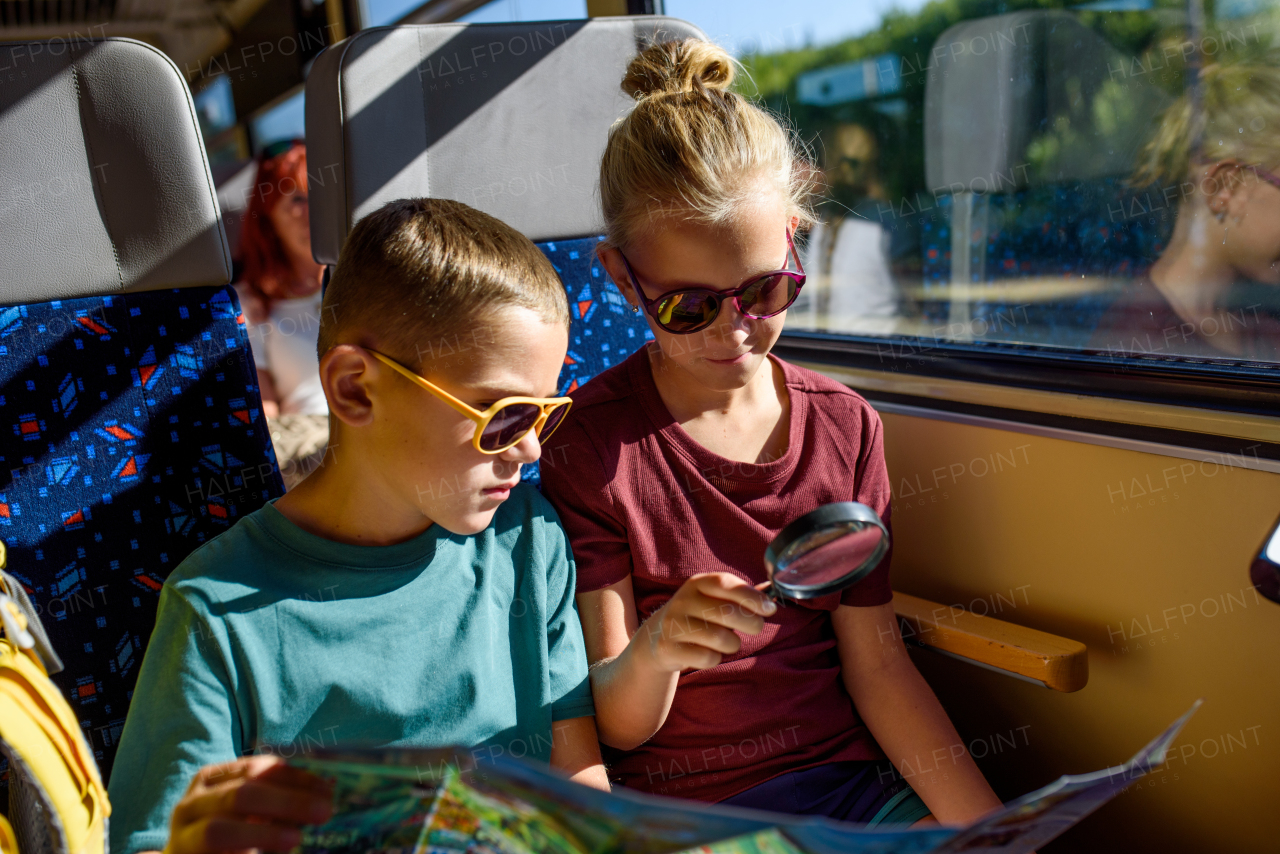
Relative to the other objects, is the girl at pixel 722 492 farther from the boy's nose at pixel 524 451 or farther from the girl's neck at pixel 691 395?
the boy's nose at pixel 524 451

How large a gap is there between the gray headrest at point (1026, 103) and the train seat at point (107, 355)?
60.5 inches

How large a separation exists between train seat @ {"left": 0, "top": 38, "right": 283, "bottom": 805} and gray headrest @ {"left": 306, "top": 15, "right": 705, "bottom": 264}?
0.19 meters

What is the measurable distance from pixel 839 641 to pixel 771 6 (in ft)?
5.58

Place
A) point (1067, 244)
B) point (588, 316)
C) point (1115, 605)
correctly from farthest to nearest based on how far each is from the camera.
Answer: point (1067, 244) < point (588, 316) < point (1115, 605)

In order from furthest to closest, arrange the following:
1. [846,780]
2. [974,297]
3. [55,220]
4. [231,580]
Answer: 1. [974,297]
2. [846,780]
3. [55,220]
4. [231,580]

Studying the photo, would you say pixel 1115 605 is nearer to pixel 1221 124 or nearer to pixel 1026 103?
pixel 1221 124


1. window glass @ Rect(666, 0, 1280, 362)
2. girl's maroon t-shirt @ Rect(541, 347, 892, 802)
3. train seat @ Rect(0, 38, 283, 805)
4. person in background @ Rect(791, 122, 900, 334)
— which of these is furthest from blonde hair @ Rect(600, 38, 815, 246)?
person in background @ Rect(791, 122, 900, 334)

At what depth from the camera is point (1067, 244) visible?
1891 millimetres

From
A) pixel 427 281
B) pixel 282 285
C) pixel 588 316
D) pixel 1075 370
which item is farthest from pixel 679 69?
pixel 282 285

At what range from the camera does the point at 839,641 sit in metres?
1.48

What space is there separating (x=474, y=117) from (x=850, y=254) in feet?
6.88

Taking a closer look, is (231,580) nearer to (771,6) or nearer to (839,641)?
(839,641)

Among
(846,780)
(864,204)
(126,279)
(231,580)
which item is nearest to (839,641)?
(846,780)

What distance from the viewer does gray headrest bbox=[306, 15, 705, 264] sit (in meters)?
1.43
